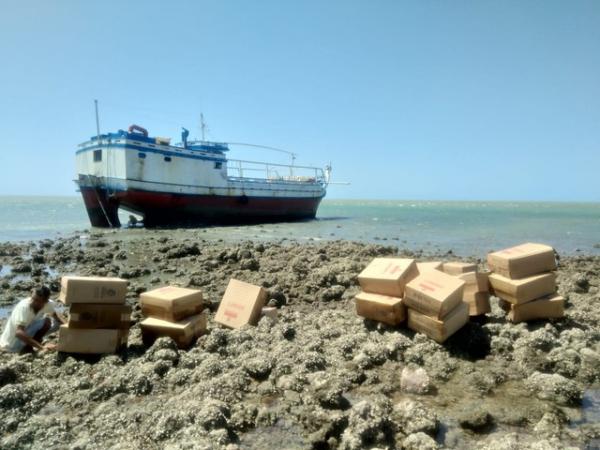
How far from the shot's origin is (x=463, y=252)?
15.4 m

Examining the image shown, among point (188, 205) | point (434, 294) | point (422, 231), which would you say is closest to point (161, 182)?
point (188, 205)

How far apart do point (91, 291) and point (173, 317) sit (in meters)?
1.01

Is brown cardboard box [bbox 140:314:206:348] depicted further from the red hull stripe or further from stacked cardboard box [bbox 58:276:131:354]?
the red hull stripe

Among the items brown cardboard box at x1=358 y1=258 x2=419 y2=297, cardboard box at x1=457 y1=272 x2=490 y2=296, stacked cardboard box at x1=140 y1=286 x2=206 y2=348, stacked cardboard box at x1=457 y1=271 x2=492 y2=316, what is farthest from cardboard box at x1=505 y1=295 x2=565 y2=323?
stacked cardboard box at x1=140 y1=286 x2=206 y2=348

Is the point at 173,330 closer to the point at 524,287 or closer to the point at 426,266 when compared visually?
the point at 426,266

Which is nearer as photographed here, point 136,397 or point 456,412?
point 456,412

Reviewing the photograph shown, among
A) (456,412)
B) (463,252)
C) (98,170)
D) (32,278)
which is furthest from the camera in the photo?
(98,170)

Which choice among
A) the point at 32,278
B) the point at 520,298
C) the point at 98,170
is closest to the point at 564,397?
the point at 520,298

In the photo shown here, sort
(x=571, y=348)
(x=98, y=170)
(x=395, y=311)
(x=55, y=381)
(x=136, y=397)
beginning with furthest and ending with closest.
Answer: (x=98, y=170) → (x=395, y=311) → (x=571, y=348) → (x=55, y=381) → (x=136, y=397)

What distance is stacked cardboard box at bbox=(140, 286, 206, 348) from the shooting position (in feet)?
15.9

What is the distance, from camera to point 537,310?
5.29 meters

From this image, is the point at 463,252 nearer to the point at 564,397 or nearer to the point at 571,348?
the point at 571,348

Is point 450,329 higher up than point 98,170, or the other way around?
point 98,170

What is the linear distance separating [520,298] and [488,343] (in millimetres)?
923
